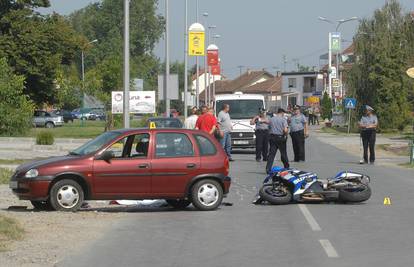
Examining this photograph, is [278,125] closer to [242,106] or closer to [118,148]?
[118,148]

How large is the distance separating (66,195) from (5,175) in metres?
7.85

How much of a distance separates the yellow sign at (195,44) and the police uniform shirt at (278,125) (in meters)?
20.6

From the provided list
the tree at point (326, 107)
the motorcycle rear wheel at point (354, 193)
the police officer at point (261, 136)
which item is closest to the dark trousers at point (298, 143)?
the police officer at point (261, 136)

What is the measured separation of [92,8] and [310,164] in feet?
326

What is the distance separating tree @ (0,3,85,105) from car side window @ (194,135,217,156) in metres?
46.5

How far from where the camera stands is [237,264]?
10047 millimetres

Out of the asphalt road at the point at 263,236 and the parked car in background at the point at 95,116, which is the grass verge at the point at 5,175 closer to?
the asphalt road at the point at 263,236

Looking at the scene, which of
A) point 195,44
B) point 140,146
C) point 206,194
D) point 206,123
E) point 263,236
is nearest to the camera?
point 263,236

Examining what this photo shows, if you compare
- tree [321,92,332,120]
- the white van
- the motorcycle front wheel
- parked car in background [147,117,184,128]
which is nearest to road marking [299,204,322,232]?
the motorcycle front wheel

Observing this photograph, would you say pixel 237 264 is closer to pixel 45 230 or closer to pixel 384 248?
pixel 384 248

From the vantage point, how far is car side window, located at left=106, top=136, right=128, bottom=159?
15020 millimetres

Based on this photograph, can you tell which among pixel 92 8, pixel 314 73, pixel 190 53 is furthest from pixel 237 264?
pixel 314 73

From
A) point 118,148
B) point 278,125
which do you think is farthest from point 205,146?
point 278,125

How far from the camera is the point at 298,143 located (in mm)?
27750
